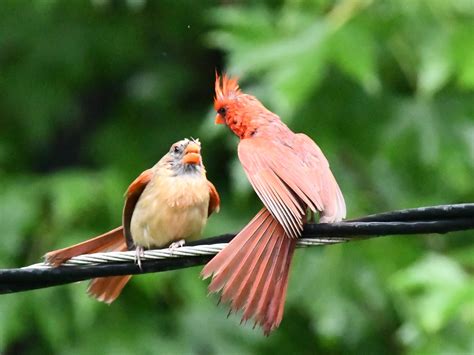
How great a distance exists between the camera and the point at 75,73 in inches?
362

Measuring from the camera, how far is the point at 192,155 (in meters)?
5.31

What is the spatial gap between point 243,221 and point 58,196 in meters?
1.22

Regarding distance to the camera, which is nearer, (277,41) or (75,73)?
(277,41)

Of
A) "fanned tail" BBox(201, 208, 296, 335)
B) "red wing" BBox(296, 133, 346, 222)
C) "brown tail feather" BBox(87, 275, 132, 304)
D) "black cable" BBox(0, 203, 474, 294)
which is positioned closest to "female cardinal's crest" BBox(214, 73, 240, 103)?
"red wing" BBox(296, 133, 346, 222)

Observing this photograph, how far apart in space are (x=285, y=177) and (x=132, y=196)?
100 cm

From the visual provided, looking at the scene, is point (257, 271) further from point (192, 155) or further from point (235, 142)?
point (235, 142)

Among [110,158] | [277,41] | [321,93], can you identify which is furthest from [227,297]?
[110,158]

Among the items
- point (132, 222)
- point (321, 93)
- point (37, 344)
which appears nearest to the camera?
point (132, 222)

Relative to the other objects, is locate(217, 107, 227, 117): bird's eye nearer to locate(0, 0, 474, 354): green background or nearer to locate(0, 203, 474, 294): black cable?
locate(0, 203, 474, 294): black cable

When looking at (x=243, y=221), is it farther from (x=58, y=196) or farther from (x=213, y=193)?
(x=213, y=193)

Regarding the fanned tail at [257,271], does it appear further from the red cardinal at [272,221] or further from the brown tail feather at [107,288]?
the brown tail feather at [107,288]

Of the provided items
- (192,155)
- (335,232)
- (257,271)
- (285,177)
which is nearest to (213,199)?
(192,155)

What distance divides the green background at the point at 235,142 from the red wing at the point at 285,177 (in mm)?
1902

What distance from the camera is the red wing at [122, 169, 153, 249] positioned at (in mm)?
5344
